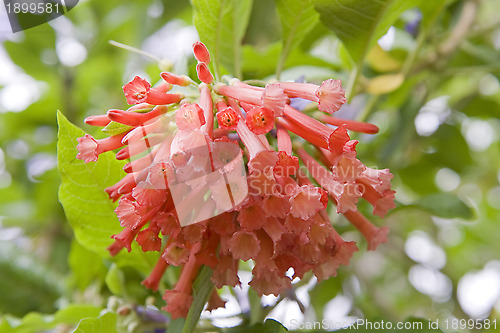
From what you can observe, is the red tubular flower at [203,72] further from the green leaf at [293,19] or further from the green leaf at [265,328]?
the green leaf at [265,328]

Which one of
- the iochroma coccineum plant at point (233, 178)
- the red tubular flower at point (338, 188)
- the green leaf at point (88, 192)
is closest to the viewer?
the iochroma coccineum plant at point (233, 178)

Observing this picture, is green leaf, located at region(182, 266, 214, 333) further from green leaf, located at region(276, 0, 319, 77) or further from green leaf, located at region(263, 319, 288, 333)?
green leaf, located at region(276, 0, 319, 77)

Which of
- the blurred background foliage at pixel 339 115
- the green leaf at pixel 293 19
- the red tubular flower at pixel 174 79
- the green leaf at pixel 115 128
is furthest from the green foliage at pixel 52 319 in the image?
the green leaf at pixel 293 19

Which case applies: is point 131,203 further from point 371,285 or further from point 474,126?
point 474,126

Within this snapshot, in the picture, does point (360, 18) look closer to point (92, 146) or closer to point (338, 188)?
point (338, 188)

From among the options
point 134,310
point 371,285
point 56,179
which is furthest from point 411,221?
point 134,310

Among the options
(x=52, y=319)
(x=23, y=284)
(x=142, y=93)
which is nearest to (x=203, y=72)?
(x=142, y=93)
